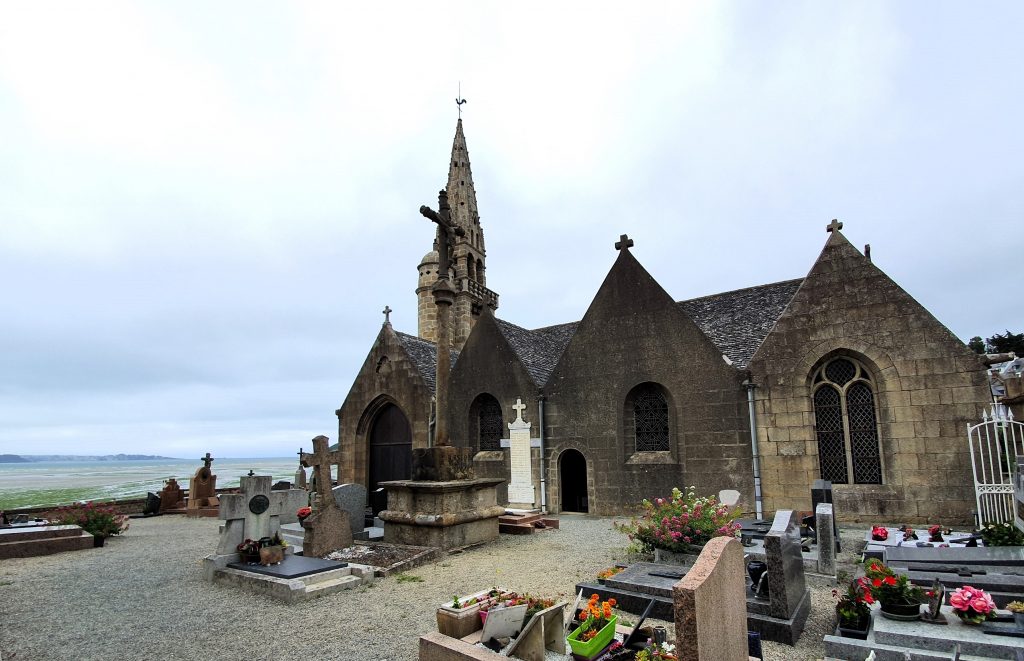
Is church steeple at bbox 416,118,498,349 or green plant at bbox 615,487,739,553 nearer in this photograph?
green plant at bbox 615,487,739,553

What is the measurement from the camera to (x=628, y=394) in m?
16.4

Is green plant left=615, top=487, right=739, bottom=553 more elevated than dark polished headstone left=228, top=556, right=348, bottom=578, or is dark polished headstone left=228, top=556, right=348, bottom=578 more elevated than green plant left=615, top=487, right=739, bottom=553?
green plant left=615, top=487, right=739, bottom=553

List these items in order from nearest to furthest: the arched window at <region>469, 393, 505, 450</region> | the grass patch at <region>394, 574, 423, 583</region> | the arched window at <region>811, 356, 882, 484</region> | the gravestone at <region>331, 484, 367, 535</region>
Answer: the grass patch at <region>394, 574, 423, 583</region>
the gravestone at <region>331, 484, 367, 535</region>
the arched window at <region>811, 356, 882, 484</region>
the arched window at <region>469, 393, 505, 450</region>

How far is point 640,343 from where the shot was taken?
16.3 metres

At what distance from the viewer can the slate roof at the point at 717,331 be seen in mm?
16141

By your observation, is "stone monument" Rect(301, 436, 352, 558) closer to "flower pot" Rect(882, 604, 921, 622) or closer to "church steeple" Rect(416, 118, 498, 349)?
"flower pot" Rect(882, 604, 921, 622)

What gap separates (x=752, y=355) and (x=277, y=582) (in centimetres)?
1237

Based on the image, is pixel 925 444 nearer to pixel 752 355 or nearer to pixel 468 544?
pixel 752 355

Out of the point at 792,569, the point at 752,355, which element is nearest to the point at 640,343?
the point at 752,355

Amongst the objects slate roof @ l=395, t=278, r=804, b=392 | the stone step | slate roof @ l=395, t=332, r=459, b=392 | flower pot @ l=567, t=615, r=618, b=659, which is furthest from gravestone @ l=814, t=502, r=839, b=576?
the stone step

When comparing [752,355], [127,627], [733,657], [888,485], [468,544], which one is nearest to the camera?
[733,657]

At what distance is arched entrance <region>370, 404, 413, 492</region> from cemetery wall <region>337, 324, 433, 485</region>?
0.82ft

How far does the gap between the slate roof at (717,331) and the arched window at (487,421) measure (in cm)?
190

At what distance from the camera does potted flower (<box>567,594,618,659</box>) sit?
198 inches
